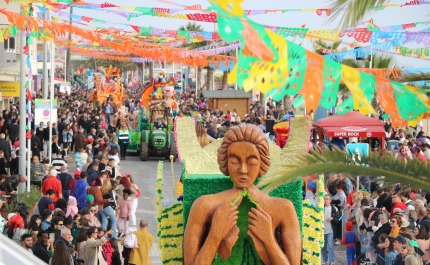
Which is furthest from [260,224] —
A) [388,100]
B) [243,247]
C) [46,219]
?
[46,219]

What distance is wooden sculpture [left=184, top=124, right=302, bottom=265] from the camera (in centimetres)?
707

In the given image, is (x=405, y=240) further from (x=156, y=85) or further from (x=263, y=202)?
(x=156, y=85)

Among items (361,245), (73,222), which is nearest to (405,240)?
(361,245)

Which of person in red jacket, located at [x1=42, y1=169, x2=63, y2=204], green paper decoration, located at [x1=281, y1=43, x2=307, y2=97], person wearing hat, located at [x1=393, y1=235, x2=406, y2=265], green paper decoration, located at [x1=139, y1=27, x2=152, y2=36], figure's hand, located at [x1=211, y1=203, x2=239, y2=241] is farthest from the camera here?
green paper decoration, located at [x1=139, y1=27, x2=152, y2=36]

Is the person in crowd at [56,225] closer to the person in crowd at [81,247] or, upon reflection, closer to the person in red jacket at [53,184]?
the person in crowd at [81,247]

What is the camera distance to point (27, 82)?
18.9m

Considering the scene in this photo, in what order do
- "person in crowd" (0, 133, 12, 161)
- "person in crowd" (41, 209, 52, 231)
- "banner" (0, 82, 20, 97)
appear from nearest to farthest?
"person in crowd" (41, 209, 52, 231)
"person in crowd" (0, 133, 12, 161)
"banner" (0, 82, 20, 97)

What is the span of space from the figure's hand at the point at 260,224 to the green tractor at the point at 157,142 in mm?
20445

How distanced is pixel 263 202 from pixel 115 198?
373 inches

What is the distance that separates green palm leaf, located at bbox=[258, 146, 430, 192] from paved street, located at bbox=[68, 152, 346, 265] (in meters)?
8.65

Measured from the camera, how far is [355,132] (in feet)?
63.9

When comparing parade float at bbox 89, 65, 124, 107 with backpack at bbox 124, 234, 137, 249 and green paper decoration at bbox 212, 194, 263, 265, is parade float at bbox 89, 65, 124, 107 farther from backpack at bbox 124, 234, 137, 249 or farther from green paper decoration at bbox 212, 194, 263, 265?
green paper decoration at bbox 212, 194, 263, 265

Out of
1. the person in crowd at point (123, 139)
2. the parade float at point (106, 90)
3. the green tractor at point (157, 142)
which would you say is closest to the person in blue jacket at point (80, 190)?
the green tractor at point (157, 142)

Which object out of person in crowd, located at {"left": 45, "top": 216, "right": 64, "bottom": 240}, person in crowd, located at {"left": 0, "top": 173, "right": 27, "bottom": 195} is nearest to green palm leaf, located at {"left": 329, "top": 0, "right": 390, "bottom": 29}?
person in crowd, located at {"left": 45, "top": 216, "right": 64, "bottom": 240}
